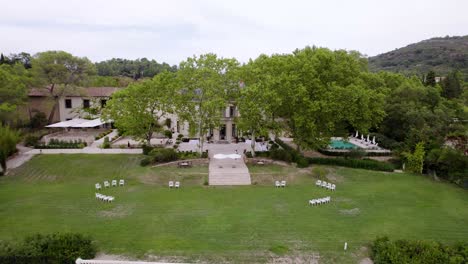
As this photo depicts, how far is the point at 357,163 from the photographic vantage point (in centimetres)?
2867

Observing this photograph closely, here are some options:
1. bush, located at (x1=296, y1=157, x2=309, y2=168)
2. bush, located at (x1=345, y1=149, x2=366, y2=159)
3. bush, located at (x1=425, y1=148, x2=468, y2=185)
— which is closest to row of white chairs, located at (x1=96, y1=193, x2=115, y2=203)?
bush, located at (x1=296, y1=157, x2=309, y2=168)

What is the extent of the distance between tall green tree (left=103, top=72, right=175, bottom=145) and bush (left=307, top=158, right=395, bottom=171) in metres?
16.7

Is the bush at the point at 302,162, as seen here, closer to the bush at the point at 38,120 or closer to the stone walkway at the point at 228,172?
the stone walkway at the point at 228,172

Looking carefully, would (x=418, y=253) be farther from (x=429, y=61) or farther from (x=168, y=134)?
(x=429, y=61)

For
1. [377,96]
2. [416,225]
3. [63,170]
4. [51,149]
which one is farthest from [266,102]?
[51,149]

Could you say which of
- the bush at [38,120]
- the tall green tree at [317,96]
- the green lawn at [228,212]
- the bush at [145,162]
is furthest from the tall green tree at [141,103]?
the bush at [38,120]

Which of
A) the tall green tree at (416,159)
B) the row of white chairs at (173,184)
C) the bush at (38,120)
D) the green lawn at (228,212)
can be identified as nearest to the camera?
the green lawn at (228,212)

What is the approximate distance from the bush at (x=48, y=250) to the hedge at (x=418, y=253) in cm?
1293

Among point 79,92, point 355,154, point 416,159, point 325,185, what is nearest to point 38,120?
point 79,92

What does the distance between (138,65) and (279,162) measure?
3354 inches

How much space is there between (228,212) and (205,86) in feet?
46.7

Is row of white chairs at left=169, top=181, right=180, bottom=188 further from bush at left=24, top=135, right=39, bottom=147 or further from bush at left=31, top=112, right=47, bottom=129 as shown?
bush at left=31, top=112, right=47, bottom=129

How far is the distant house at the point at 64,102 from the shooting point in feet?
140

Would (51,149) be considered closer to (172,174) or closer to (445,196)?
(172,174)
